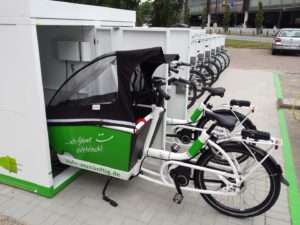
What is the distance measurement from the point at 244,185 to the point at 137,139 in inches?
44.2

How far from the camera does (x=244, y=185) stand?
2.78m

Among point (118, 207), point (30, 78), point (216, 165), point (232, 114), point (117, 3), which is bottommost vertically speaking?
point (118, 207)

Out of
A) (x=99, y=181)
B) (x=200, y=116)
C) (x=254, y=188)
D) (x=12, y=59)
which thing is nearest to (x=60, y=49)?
(x=12, y=59)

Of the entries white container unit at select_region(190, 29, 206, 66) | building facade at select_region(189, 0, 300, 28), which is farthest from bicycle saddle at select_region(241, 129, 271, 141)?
building facade at select_region(189, 0, 300, 28)

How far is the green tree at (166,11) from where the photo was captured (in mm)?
13109

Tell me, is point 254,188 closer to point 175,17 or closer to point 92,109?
point 92,109

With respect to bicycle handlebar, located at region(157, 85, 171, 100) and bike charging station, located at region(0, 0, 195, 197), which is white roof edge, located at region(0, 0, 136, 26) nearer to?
bike charging station, located at region(0, 0, 195, 197)

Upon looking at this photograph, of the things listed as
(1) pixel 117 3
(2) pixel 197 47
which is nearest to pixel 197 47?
(2) pixel 197 47

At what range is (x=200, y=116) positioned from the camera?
3760 millimetres

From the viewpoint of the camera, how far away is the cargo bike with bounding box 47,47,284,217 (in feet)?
8.57

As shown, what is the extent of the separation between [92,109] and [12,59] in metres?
0.89

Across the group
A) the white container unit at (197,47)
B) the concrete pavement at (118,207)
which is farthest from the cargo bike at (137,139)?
the white container unit at (197,47)

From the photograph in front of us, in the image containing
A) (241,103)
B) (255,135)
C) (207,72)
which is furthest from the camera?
(207,72)

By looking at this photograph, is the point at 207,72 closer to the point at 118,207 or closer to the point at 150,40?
the point at 150,40
